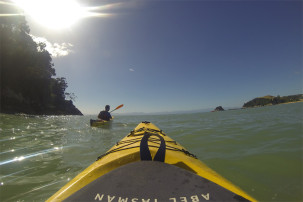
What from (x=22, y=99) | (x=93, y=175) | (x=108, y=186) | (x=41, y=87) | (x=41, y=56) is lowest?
(x=93, y=175)

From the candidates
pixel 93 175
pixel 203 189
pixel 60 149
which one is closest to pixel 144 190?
pixel 203 189

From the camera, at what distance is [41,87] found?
34.2 m

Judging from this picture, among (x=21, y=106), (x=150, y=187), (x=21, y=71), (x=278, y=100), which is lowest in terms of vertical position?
(x=150, y=187)

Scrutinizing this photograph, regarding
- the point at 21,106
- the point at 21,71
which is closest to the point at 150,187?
the point at 21,106

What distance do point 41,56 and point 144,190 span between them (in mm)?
46784

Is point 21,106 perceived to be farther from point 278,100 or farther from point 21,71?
point 278,100

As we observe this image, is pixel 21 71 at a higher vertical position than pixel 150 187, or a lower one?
higher

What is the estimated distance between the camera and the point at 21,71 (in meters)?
29.5

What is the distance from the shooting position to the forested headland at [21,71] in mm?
25734

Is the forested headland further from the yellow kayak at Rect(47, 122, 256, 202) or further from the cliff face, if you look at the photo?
the yellow kayak at Rect(47, 122, 256, 202)

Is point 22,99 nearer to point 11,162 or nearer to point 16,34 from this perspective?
point 16,34

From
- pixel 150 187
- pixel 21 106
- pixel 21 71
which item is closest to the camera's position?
pixel 150 187

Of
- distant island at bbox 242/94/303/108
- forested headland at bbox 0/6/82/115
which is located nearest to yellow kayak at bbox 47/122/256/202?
forested headland at bbox 0/6/82/115

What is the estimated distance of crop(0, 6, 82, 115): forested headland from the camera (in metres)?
25.7
